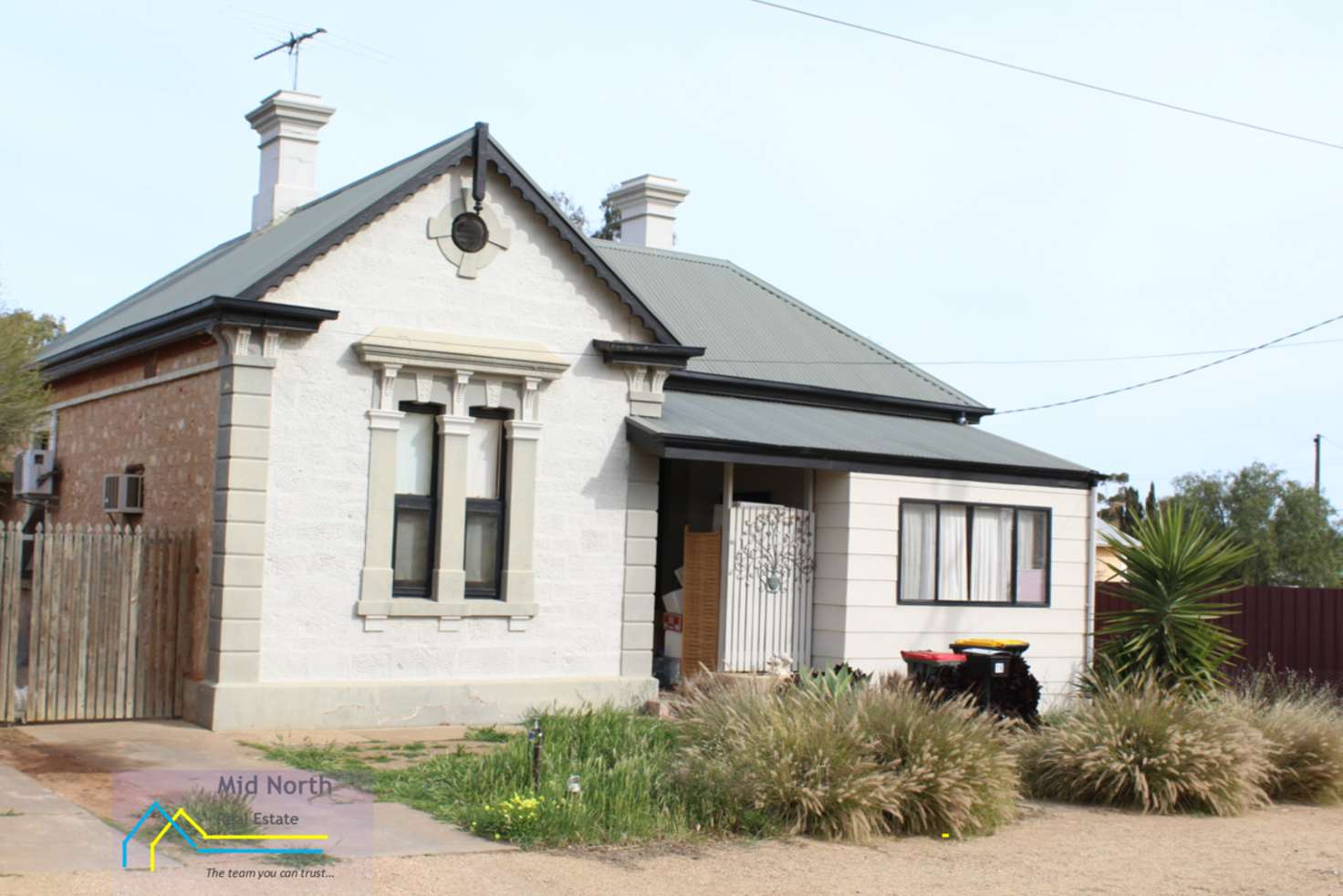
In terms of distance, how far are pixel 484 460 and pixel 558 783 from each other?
569 cm

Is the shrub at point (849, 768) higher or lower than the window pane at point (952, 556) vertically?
lower

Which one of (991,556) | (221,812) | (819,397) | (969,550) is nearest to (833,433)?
(819,397)

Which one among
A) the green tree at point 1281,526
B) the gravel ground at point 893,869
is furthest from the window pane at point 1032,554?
the green tree at point 1281,526

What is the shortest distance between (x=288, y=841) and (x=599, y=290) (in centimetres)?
810

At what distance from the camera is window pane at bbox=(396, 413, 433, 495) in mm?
14445

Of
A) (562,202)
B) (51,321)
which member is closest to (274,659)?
(51,321)

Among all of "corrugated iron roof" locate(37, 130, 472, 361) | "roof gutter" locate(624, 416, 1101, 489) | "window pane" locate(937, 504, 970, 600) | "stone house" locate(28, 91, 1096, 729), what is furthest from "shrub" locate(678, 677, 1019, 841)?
"window pane" locate(937, 504, 970, 600)

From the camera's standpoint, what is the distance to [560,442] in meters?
15.3

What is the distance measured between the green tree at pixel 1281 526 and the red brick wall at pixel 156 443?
42165 millimetres

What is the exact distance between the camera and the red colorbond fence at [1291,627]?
19.1m

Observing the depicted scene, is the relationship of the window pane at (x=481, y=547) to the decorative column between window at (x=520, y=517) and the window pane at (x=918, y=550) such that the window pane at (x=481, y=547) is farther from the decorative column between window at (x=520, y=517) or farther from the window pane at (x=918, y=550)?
the window pane at (x=918, y=550)

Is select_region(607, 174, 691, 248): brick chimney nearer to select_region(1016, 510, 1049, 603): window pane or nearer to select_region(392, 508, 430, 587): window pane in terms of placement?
select_region(1016, 510, 1049, 603): window pane

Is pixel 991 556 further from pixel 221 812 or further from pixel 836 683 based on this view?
pixel 221 812

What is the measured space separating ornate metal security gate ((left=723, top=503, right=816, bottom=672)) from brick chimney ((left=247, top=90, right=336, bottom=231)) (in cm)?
677
